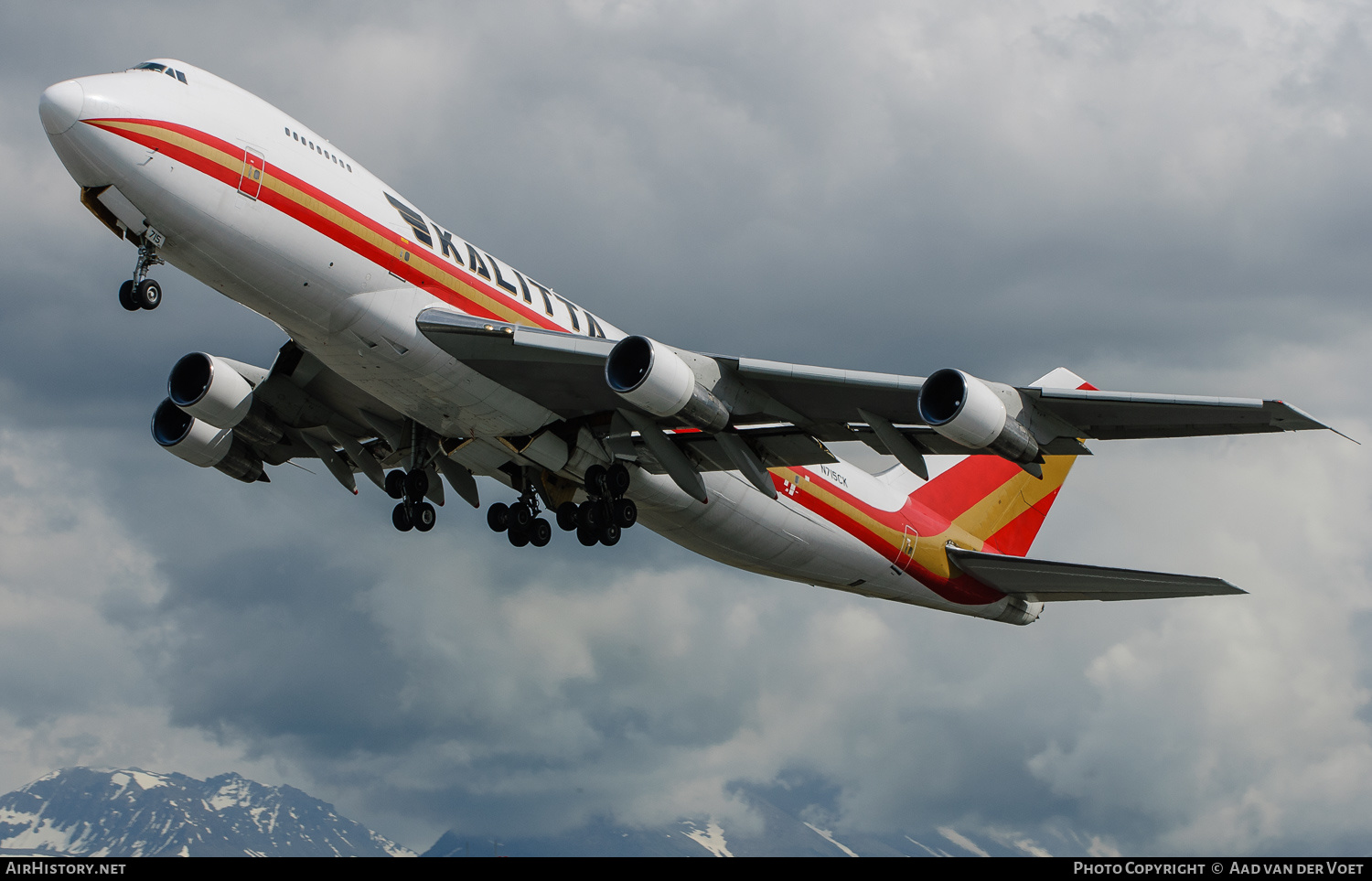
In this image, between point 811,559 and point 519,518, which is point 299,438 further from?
point 811,559

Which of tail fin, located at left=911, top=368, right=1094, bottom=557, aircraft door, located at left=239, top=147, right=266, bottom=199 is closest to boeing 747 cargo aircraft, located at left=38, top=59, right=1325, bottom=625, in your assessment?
aircraft door, located at left=239, top=147, right=266, bottom=199

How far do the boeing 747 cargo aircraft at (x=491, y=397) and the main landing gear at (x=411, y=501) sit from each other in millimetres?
55

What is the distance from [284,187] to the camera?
20.2 meters

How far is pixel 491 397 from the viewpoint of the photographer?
23938 millimetres

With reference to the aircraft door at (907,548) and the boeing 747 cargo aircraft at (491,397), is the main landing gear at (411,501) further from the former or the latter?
the aircraft door at (907,548)

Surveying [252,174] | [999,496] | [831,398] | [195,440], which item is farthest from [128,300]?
[999,496]

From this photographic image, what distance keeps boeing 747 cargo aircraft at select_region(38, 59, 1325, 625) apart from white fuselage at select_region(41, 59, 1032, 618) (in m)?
0.04

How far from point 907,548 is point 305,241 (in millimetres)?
18145

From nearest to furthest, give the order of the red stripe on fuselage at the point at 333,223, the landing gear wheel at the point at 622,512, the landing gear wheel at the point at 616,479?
the red stripe on fuselage at the point at 333,223 < the landing gear wheel at the point at 616,479 < the landing gear wheel at the point at 622,512

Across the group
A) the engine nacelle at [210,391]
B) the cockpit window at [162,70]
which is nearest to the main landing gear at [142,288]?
the cockpit window at [162,70]

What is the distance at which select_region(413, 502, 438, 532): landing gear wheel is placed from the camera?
27.9m

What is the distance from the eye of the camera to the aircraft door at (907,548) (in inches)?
1257
